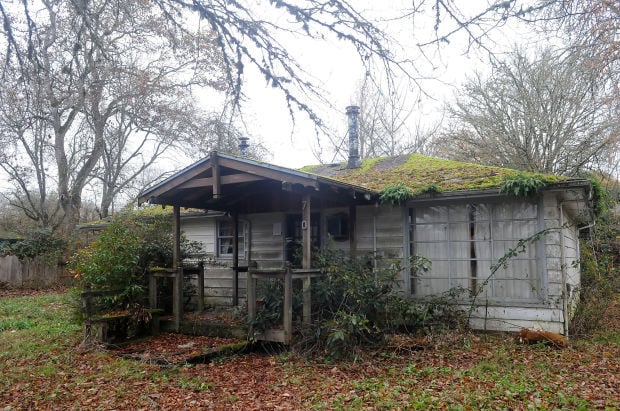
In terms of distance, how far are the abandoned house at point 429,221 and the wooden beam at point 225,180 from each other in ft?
0.06

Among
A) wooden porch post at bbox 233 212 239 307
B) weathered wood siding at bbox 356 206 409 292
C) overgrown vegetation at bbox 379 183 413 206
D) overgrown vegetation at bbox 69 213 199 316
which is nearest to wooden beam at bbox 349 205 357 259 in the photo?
weathered wood siding at bbox 356 206 409 292

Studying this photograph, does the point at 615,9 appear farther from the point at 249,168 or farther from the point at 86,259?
the point at 86,259

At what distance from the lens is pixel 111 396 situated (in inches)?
228

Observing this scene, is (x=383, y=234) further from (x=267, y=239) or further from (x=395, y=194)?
(x=267, y=239)

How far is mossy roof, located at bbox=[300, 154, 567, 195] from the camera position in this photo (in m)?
8.76

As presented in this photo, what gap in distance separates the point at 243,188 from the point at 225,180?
1.38 meters

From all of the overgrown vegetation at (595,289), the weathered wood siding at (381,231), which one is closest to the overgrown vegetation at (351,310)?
the weathered wood siding at (381,231)

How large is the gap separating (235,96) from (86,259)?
6434 mm

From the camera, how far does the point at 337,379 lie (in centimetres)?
643

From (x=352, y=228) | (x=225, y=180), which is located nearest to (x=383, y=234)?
(x=352, y=228)

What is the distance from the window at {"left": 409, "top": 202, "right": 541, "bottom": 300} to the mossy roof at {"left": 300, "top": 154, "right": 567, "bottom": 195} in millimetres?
551

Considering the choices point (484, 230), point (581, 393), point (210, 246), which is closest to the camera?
point (581, 393)

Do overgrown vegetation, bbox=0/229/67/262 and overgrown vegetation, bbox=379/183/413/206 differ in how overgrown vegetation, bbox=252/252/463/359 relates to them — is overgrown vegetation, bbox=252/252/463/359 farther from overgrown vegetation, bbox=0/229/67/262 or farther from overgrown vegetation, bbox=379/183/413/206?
overgrown vegetation, bbox=0/229/67/262

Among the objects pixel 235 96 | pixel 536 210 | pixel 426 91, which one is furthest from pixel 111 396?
pixel 536 210
